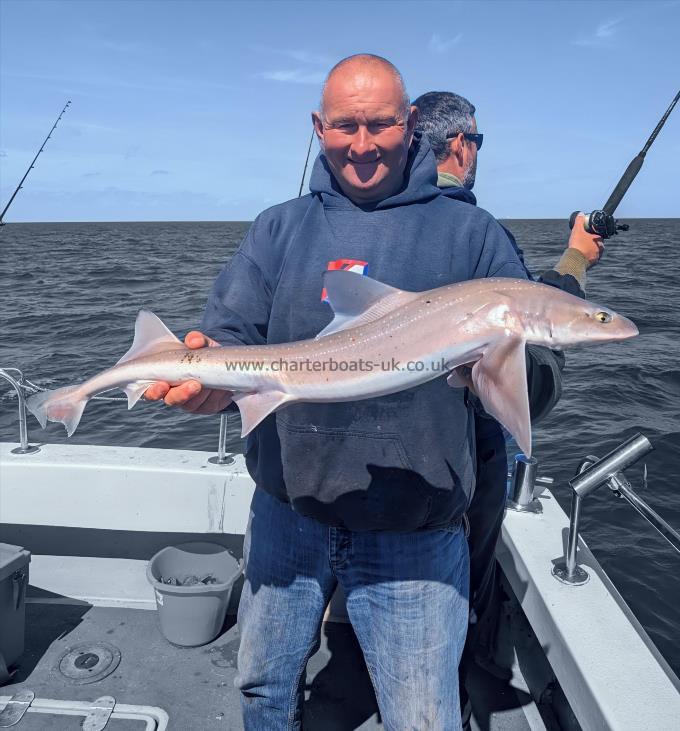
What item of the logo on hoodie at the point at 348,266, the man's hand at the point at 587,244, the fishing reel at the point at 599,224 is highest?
the fishing reel at the point at 599,224

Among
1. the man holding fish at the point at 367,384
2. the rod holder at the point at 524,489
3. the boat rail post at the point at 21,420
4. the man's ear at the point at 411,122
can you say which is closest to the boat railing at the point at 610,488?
the rod holder at the point at 524,489

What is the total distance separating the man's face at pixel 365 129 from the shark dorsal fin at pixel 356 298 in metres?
0.57

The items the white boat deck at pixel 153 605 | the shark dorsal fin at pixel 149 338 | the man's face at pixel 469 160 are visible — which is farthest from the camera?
the man's face at pixel 469 160

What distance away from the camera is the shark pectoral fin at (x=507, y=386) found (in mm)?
2436

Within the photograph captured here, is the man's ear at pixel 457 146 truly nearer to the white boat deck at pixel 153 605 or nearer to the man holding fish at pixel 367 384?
the man holding fish at pixel 367 384

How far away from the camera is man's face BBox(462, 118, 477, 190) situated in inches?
169

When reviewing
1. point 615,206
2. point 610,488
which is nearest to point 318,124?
point 610,488

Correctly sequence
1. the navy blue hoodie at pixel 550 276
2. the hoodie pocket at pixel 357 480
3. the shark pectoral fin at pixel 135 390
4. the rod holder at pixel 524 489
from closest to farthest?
the hoodie pocket at pixel 357 480 → the shark pectoral fin at pixel 135 390 → the navy blue hoodie at pixel 550 276 → the rod holder at pixel 524 489

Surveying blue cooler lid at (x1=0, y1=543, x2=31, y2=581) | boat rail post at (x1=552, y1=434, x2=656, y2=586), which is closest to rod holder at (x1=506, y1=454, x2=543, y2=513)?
boat rail post at (x1=552, y1=434, x2=656, y2=586)

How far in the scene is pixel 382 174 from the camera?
292 cm

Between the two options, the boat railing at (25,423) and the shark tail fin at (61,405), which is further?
the boat railing at (25,423)

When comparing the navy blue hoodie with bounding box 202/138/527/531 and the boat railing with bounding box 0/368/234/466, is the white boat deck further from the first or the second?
the navy blue hoodie with bounding box 202/138/527/531

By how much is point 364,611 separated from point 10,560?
268 centimetres

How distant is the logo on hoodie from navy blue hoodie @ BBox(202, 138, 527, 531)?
2cm
